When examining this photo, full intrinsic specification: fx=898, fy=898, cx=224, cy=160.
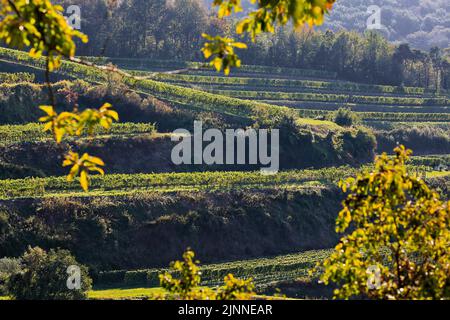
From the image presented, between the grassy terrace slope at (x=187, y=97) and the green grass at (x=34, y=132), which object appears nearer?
the green grass at (x=34, y=132)

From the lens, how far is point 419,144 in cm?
8112

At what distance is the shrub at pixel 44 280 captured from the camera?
38.7 metres

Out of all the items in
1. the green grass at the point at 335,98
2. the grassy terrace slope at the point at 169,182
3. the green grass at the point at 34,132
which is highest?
the green grass at the point at 335,98

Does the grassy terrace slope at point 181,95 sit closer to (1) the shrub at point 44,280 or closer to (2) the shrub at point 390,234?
(1) the shrub at point 44,280

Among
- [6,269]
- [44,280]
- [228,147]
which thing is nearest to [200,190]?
[228,147]

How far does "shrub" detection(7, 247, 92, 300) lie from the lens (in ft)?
127

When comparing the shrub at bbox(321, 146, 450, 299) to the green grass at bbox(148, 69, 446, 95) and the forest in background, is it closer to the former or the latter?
the green grass at bbox(148, 69, 446, 95)

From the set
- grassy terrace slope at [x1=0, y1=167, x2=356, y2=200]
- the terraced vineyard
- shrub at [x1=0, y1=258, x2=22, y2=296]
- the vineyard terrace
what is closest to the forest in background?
the terraced vineyard

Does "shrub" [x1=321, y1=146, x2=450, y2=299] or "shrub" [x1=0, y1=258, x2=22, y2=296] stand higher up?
"shrub" [x1=321, y1=146, x2=450, y2=299]

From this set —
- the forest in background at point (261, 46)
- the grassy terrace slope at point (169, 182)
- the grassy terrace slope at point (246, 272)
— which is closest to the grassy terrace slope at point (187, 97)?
the grassy terrace slope at point (169, 182)

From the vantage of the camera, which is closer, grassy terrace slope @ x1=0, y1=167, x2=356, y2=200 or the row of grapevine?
grassy terrace slope @ x1=0, y1=167, x2=356, y2=200

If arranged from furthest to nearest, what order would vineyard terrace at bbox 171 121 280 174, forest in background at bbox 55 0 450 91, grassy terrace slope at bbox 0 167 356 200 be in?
1. forest in background at bbox 55 0 450 91
2. vineyard terrace at bbox 171 121 280 174
3. grassy terrace slope at bbox 0 167 356 200
